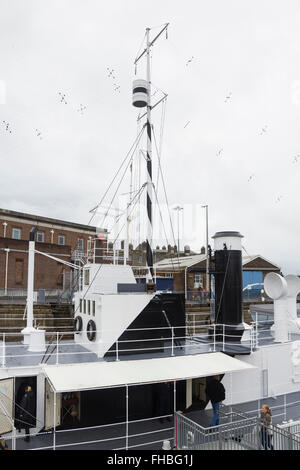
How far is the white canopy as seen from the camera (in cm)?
910

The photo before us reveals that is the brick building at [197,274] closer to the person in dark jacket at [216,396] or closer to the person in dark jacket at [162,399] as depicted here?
the person in dark jacket at [162,399]

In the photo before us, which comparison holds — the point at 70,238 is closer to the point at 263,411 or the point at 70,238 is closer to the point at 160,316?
the point at 160,316

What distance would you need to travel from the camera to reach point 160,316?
12.7 m

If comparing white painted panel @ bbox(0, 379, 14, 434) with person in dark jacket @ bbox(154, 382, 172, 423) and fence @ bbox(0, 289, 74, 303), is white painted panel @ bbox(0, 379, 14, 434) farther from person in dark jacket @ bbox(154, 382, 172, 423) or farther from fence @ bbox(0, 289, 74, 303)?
fence @ bbox(0, 289, 74, 303)

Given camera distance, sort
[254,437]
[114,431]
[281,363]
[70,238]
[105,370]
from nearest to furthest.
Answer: [254,437] → [105,370] → [114,431] → [281,363] → [70,238]

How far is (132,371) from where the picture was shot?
32.9ft

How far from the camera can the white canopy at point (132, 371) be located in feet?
29.9

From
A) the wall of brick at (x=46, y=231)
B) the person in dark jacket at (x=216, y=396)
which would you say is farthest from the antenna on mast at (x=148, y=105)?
the wall of brick at (x=46, y=231)

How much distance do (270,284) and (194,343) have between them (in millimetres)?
4276

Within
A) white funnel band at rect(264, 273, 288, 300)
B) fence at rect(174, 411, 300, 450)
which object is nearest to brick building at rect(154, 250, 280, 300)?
white funnel band at rect(264, 273, 288, 300)

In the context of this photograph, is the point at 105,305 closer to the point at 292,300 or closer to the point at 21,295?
the point at 292,300

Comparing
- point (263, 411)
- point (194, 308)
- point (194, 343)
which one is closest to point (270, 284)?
point (194, 343)

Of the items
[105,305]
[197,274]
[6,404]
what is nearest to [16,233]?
[197,274]

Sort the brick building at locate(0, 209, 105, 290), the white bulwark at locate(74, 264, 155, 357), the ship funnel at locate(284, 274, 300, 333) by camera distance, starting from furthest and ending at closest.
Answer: the brick building at locate(0, 209, 105, 290), the ship funnel at locate(284, 274, 300, 333), the white bulwark at locate(74, 264, 155, 357)
